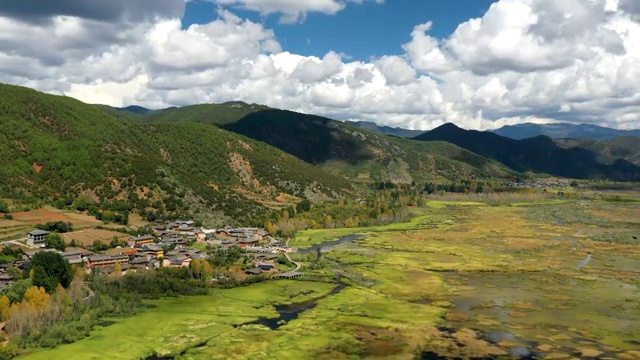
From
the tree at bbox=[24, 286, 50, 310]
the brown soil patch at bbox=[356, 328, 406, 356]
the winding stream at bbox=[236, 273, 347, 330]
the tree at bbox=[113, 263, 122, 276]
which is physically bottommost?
the brown soil patch at bbox=[356, 328, 406, 356]

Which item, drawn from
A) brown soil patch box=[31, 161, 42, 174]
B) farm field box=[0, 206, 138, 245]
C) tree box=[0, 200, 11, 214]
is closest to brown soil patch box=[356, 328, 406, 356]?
farm field box=[0, 206, 138, 245]

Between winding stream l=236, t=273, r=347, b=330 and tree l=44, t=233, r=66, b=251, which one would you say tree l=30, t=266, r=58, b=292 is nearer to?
tree l=44, t=233, r=66, b=251

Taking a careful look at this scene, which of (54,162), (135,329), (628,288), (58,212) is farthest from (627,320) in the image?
(54,162)

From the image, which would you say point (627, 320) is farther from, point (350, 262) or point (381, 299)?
point (350, 262)

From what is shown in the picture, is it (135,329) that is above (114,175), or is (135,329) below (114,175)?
below

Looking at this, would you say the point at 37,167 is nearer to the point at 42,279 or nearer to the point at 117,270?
the point at 117,270

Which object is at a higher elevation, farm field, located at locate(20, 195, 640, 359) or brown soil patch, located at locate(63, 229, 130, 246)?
brown soil patch, located at locate(63, 229, 130, 246)
